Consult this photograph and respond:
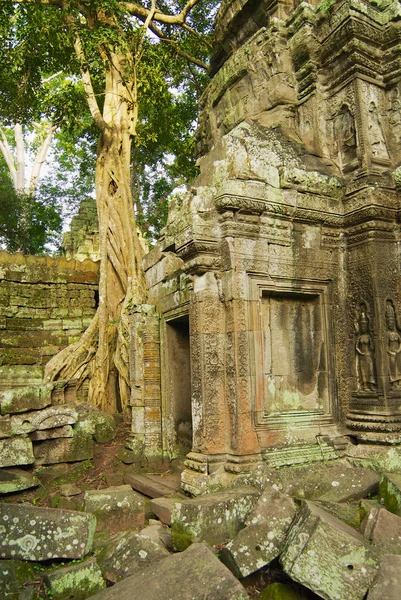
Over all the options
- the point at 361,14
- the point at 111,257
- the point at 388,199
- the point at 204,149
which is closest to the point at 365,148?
the point at 388,199

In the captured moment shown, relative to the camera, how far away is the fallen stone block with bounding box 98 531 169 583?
3322 mm

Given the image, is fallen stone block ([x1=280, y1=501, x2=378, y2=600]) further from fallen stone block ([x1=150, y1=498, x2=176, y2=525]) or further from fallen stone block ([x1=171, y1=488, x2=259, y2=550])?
fallen stone block ([x1=150, y1=498, x2=176, y2=525])

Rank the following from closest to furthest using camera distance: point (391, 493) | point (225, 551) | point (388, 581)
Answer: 1. point (388, 581)
2. point (225, 551)
3. point (391, 493)

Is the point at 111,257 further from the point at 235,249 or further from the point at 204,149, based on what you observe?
the point at 235,249

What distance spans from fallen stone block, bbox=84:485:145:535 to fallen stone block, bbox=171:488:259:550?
847 mm

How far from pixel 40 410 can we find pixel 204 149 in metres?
4.82

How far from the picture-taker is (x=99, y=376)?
8445 mm

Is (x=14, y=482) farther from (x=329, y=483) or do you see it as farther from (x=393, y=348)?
(x=393, y=348)

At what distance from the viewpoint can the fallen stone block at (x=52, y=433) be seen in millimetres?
6094

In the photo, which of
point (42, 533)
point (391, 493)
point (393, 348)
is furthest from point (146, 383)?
point (391, 493)

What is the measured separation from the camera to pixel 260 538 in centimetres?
329

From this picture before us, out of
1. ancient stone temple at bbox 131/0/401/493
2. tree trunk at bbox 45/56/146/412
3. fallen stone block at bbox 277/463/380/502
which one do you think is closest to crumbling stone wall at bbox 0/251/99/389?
tree trunk at bbox 45/56/146/412

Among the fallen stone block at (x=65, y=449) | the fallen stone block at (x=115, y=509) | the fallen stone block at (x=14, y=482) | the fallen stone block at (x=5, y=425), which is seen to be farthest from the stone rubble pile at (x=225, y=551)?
the fallen stone block at (x=5, y=425)

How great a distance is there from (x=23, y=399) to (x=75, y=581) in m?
3.61
